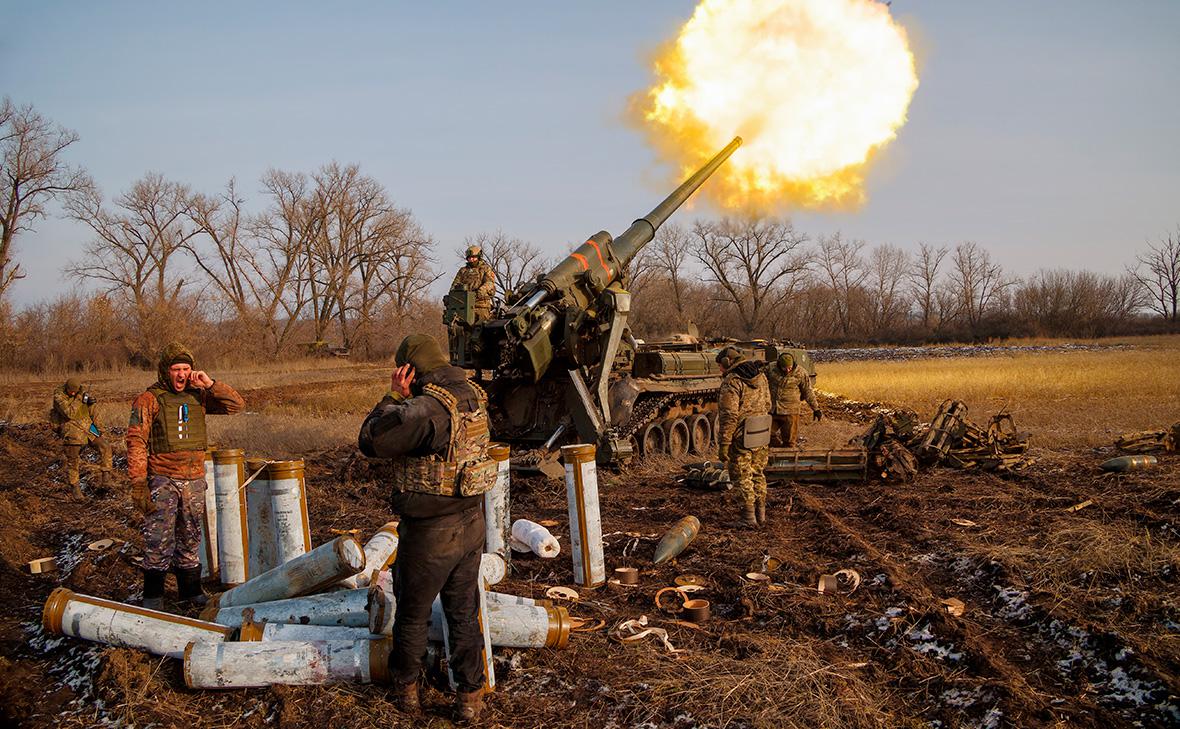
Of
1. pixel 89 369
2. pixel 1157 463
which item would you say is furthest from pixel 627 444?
pixel 89 369

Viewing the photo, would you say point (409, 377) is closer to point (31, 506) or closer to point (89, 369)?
point (31, 506)

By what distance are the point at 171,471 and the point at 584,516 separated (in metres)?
3.05

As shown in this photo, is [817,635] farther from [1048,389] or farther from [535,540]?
[1048,389]

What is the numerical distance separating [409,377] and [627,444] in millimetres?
7507

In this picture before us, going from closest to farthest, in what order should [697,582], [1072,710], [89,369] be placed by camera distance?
[1072,710] → [697,582] → [89,369]

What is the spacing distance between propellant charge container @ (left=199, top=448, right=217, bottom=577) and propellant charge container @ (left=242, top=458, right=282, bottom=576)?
16.4 inches

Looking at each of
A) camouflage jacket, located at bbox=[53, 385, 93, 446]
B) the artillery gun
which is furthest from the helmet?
camouflage jacket, located at bbox=[53, 385, 93, 446]

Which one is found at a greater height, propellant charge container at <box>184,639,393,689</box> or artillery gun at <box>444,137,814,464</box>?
artillery gun at <box>444,137,814,464</box>

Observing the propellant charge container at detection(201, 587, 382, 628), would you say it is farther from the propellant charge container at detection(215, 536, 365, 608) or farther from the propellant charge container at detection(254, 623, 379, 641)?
the propellant charge container at detection(254, 623, 379, 641)

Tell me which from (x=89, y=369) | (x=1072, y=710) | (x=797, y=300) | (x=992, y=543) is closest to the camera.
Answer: (x=1072, y=710)

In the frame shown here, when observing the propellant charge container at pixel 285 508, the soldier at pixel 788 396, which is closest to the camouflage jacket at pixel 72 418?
the propellant charge container at pixel 285 508

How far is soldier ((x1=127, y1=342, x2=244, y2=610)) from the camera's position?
6.02 m

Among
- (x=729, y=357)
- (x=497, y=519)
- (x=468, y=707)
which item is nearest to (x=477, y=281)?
(x=729, y=357)

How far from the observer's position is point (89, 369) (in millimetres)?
34844
